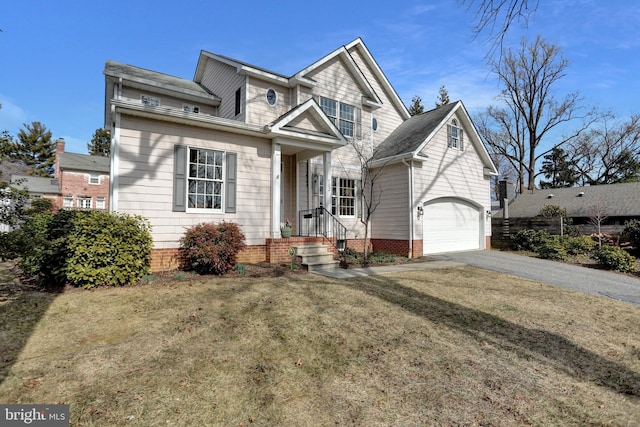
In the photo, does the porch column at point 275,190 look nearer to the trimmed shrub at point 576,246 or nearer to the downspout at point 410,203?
the downspout at point 410,203

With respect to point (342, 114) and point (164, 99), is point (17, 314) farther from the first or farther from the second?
point (342, 114)

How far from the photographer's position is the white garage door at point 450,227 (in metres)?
13.6

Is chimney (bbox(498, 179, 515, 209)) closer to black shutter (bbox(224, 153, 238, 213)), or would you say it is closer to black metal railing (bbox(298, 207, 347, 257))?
black metal railing (bbox(298, 207, 347, 257))

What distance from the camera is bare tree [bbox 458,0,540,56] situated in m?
4.04

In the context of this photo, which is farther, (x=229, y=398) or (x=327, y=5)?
(x=327, y=5)

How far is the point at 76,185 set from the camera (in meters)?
31.2

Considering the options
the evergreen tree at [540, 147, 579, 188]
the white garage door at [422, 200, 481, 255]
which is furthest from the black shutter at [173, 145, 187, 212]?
the evergreen tree at [540, 147, 579, 188]

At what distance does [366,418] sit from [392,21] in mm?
7089

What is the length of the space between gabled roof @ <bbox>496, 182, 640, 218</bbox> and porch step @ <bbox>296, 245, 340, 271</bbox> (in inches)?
629

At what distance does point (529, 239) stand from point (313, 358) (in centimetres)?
1536

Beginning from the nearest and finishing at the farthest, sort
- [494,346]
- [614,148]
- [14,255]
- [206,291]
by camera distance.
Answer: [494,346], [14,255], [206,291], [614,148]

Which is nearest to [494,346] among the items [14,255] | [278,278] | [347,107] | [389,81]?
[278,278]

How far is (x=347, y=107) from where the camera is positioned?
14.0 meters

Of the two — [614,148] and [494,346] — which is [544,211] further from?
[614,148]
